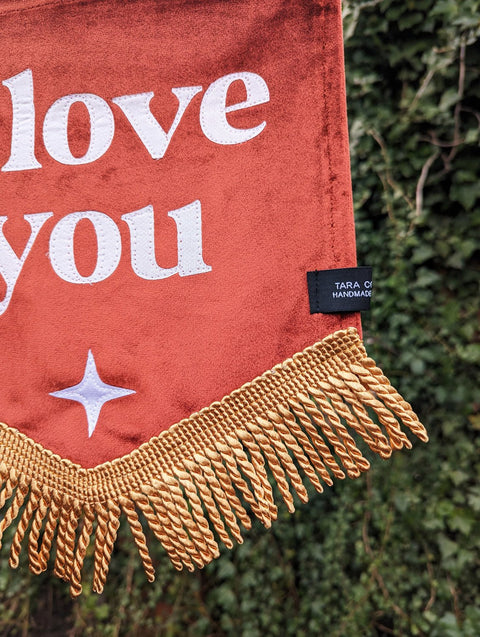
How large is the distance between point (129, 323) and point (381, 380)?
0.32 m

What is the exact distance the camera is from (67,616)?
141cm

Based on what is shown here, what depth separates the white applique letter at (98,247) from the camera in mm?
652

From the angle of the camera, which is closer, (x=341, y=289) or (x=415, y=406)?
(x=341, y=289)

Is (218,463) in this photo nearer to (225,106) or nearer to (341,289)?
(341,289)

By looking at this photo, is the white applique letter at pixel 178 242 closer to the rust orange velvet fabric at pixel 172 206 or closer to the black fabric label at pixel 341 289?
the rust orange velvet fabric at pixel 172 206

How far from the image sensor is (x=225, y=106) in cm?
64

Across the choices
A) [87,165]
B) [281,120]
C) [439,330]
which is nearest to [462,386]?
[439,330]

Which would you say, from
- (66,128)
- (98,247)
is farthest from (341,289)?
(66,128)

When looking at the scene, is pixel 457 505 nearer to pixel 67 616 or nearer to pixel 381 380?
pixel 381 380

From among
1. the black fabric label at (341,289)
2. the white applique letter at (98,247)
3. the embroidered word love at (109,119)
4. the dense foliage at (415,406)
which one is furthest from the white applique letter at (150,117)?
the dense foliage at (415,406)

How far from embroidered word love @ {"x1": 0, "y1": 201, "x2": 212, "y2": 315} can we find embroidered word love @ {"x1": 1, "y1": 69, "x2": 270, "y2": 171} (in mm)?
78

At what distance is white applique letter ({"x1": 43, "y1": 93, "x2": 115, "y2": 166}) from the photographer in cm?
66

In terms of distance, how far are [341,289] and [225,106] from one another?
0.89ft

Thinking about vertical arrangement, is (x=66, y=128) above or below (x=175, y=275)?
above
